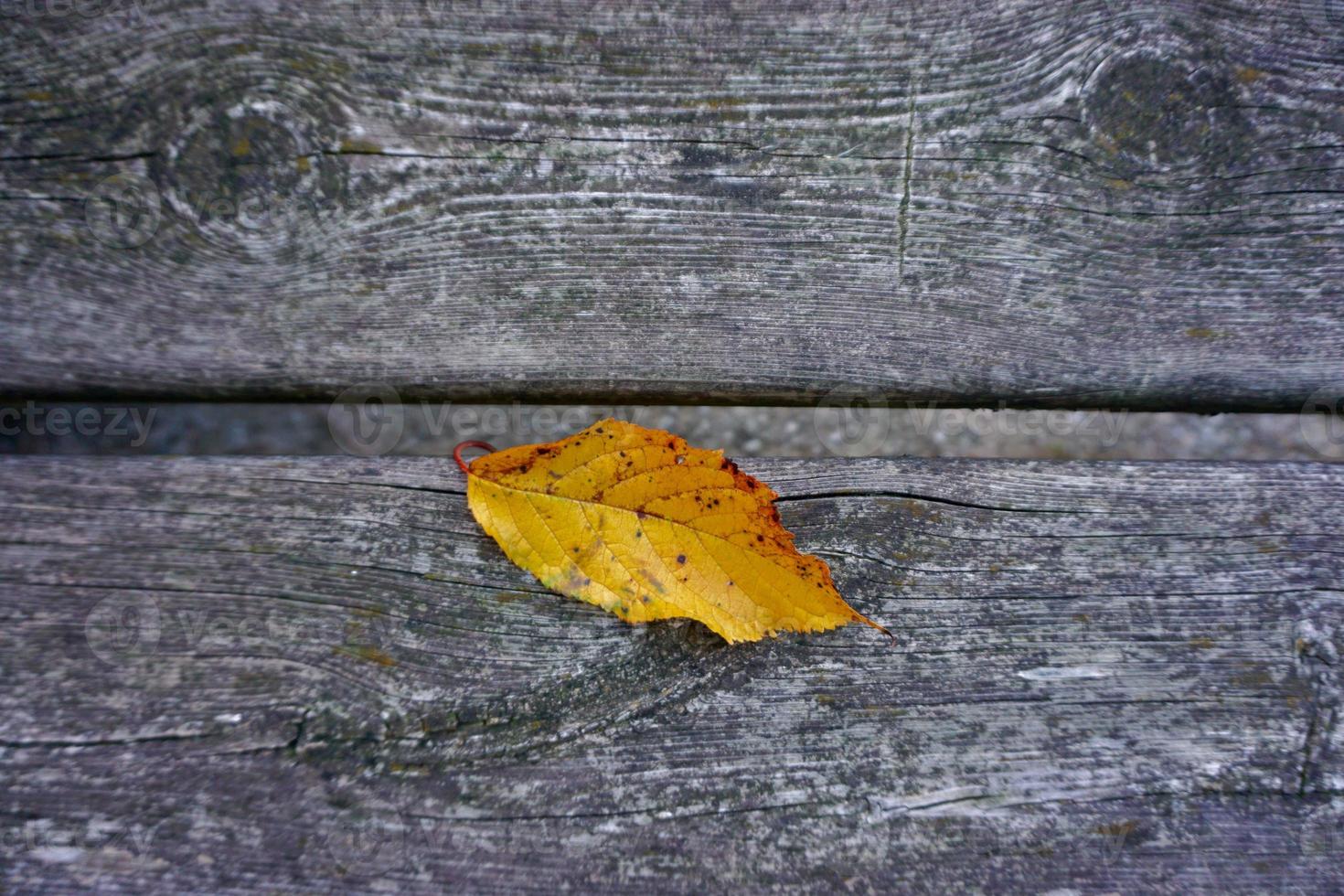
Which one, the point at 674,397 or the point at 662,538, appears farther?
the point at 674,397

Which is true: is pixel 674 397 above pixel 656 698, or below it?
above

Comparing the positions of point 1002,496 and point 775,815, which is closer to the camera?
point 775,815

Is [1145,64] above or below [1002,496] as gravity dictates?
above

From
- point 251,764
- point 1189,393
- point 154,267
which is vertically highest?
point 154,267

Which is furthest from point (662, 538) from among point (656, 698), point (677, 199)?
point (677, 199)

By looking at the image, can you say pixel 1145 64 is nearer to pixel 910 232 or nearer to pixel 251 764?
pixel 910 232

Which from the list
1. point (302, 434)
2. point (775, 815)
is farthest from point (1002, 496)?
point (302, 434)

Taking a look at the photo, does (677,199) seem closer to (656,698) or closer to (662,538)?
(662,538)

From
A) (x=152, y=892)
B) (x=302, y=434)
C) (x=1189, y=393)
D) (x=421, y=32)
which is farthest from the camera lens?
(x=302, y=434)
